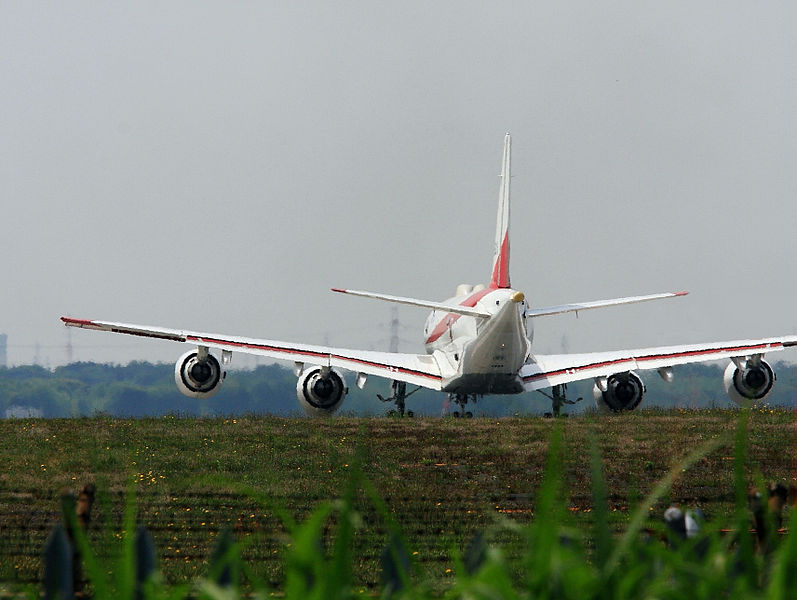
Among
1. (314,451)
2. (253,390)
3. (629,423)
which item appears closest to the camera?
(314,451)

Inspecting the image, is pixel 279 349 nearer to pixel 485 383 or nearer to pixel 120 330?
pixel 120 330

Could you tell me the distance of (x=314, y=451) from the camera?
22.6m

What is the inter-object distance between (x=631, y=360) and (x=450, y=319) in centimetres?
650

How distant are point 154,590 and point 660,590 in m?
1.53

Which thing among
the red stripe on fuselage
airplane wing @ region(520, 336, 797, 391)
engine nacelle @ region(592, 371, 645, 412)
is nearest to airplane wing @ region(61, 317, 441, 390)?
the red stripe on fuselage

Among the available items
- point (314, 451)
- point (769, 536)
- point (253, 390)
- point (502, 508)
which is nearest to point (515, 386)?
point (314, 451)

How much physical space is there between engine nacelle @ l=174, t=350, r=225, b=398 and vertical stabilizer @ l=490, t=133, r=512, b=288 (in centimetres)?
1117

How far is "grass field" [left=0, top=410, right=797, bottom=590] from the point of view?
48.8ft

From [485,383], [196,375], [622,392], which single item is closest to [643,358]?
[622,392]

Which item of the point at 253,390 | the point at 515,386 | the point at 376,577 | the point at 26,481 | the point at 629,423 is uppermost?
the point at 253,390

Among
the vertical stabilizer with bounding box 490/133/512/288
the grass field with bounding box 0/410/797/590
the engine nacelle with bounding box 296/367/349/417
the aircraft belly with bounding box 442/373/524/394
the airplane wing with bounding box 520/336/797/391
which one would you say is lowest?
the grass field with bounding box 0/410/797/590

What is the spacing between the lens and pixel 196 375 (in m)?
35.5

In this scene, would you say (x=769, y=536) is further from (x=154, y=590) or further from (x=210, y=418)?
(x=210, y=418)

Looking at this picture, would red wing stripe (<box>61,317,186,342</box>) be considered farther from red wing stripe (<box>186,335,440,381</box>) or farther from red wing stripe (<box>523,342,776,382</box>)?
red wing stripe (<box>523,342,776,382</box>)
